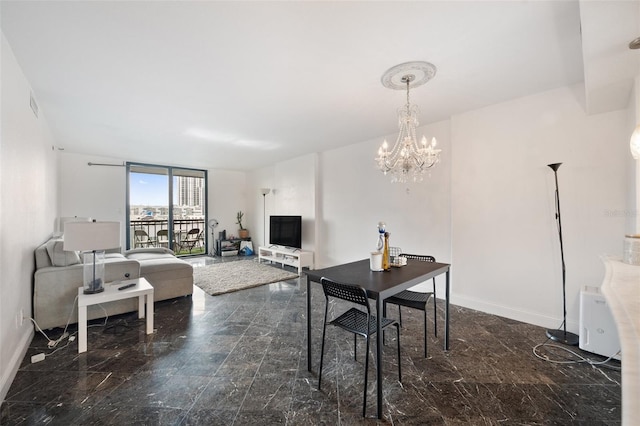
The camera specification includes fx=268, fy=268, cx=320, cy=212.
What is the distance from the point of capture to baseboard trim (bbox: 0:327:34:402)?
184 cm

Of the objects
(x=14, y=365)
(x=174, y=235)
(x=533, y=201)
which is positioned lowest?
(x=14, y=365)

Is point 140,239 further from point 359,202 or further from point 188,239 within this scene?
point 359,202

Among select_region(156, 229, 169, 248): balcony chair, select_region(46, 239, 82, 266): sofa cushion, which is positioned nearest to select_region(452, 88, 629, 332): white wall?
select_region(46, 239, 82, 266): sofa cushion

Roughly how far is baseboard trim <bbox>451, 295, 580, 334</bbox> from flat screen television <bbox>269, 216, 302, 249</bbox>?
3333mm

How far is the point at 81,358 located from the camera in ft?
7.66

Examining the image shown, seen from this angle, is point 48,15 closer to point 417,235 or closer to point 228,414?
point 228,414

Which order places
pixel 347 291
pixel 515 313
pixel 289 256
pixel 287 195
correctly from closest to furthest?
1. pixel 347 291
2. pixel 515 313
3. pixel 289 256
4. pixel 287 195

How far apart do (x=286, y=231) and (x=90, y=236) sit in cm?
394

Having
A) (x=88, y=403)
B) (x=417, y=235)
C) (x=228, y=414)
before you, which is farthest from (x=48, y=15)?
(x=417, y=235)

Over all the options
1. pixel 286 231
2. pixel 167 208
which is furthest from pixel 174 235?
pixel 286 231

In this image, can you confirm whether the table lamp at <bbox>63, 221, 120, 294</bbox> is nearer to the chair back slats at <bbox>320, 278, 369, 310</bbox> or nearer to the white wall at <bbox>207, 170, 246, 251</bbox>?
the chair back slats at <bbox>320, 278, 369, 310</bbox>

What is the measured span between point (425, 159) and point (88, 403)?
10.4ft

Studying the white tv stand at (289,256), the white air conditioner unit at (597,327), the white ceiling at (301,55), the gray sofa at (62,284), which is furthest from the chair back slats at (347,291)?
the white tv stand at (289,256)

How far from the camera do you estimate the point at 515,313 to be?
3.10m
